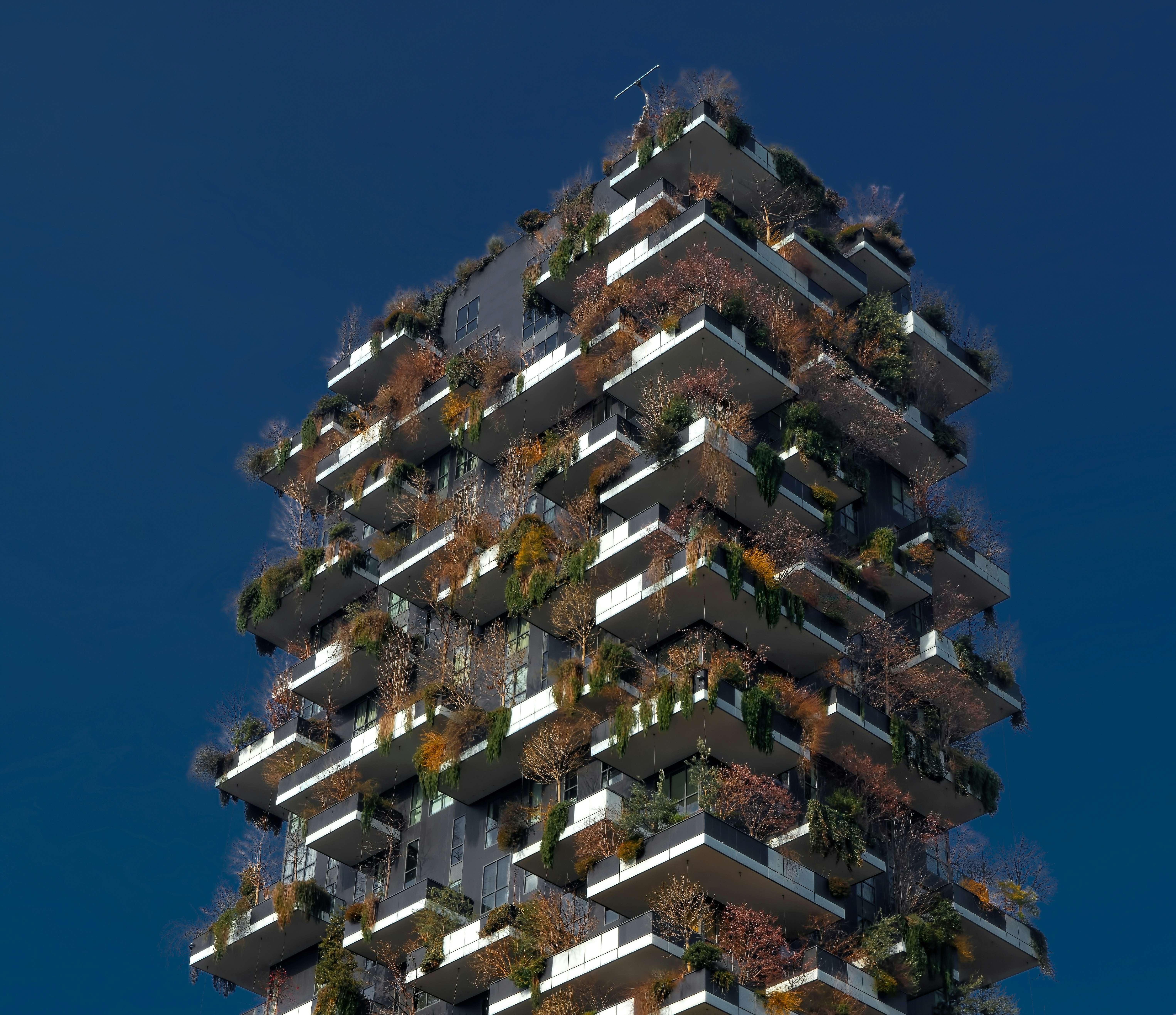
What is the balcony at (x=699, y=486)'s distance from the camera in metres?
60.2

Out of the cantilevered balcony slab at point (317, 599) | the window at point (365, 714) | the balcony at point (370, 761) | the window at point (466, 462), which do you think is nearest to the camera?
the balcony at point (370, 761)

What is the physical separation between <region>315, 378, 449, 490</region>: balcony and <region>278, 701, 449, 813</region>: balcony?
12.7m

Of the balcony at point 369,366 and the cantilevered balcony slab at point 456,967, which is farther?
the balcony at point 369,366

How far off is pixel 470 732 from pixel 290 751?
35.8ft

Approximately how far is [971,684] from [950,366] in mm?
14534

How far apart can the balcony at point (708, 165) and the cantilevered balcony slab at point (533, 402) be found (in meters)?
7.33

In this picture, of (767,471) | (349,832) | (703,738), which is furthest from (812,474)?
(349,832)

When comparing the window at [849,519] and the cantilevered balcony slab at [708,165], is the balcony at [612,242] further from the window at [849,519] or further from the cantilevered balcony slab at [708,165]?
the window at [849,519]

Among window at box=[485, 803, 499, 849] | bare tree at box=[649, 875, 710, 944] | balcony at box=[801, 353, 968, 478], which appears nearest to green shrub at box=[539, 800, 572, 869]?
bare tree at box=[649, 875, 710, 944]

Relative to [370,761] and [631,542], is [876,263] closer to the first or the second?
[631,542]

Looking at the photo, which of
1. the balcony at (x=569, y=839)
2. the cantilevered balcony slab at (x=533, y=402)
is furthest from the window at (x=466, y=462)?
the balcony at (x=569, y=839)

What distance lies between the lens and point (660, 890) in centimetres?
5344

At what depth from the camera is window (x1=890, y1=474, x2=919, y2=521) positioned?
68312 millimetres

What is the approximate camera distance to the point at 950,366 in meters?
70.4
